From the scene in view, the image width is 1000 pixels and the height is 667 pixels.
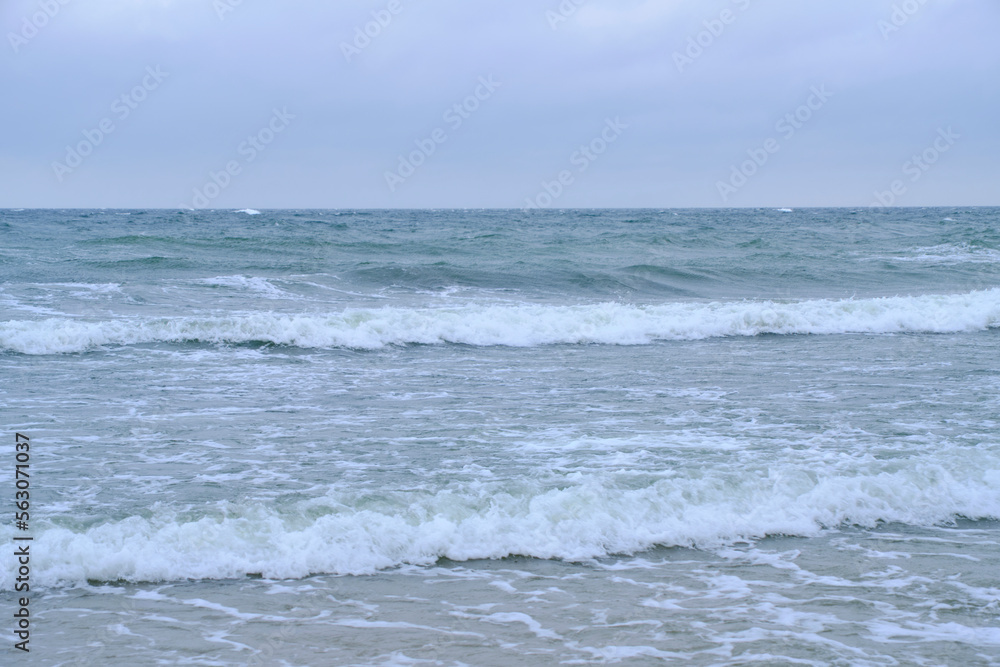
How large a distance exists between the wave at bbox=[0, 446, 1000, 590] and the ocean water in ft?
0.07

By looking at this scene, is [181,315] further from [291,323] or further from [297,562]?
[297,562]

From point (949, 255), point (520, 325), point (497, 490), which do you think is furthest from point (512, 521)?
point (949, 255)

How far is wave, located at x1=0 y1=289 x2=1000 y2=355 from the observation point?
13164 mm

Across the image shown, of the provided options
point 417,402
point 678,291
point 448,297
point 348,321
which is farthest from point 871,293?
point 417,402

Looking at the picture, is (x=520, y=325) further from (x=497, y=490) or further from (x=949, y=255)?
(x=949, y=255)

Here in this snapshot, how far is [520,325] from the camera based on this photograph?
1486cm

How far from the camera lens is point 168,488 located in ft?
20.7

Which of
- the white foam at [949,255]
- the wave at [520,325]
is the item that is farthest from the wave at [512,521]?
the white foam at [949,255]

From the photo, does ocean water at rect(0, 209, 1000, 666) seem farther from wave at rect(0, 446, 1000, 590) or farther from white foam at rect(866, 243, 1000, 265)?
white foam at rect(866, 243, 1000, 265)

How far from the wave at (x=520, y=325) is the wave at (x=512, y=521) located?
26.2 feet

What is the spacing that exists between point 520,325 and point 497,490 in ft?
28.7

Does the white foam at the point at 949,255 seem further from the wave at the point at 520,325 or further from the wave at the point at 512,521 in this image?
the wave at the point at 512,521

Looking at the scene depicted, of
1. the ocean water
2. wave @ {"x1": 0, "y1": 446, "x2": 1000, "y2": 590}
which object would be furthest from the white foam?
wave @ {"x1": 0, "y1": 446, "x2": 1000, "y2": 590}

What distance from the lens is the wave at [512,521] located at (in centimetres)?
514
